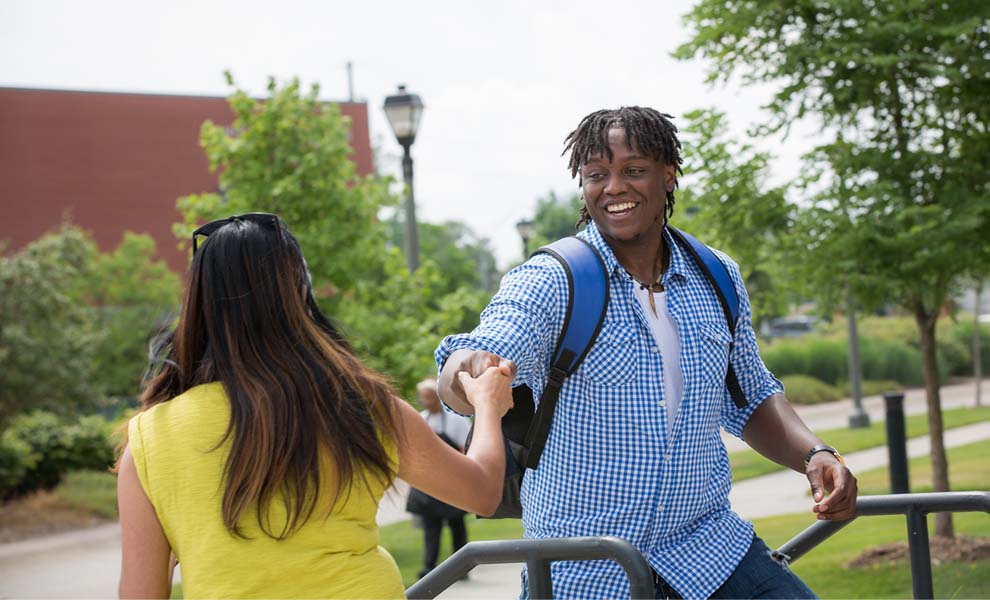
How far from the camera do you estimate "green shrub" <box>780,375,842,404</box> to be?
32469 mm

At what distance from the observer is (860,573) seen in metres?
8.73

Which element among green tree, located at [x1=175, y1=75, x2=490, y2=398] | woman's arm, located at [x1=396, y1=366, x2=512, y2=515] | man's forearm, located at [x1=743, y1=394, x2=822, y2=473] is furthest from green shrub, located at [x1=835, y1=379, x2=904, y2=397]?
woman's arm, located at [x1=396, y1=366, x2=512, y2=515]

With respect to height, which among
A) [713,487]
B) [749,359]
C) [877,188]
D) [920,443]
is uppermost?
[877,188]

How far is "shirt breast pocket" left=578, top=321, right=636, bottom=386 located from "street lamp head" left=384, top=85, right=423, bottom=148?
9590mm

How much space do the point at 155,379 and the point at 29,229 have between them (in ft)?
135

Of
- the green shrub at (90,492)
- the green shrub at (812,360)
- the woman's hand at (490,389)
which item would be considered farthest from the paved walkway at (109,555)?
the green shrub at (812,360)

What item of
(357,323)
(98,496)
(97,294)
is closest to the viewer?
(357,323)

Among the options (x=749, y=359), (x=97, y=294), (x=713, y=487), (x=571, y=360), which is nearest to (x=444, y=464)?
(x=571, y=360)

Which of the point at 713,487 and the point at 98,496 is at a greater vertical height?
the point at 713,487

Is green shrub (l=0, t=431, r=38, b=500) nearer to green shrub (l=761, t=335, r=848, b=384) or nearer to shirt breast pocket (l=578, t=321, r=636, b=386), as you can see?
shirt breast pocket (l=578, t=321, r=636, b=386)

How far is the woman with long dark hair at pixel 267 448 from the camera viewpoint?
2.21 meters

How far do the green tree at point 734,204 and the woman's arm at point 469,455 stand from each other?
6601 millimetres

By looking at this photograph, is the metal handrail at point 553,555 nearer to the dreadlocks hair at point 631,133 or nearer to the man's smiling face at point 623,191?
the man's smiling face at point 623,191

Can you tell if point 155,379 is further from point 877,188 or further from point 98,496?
point 98,496
